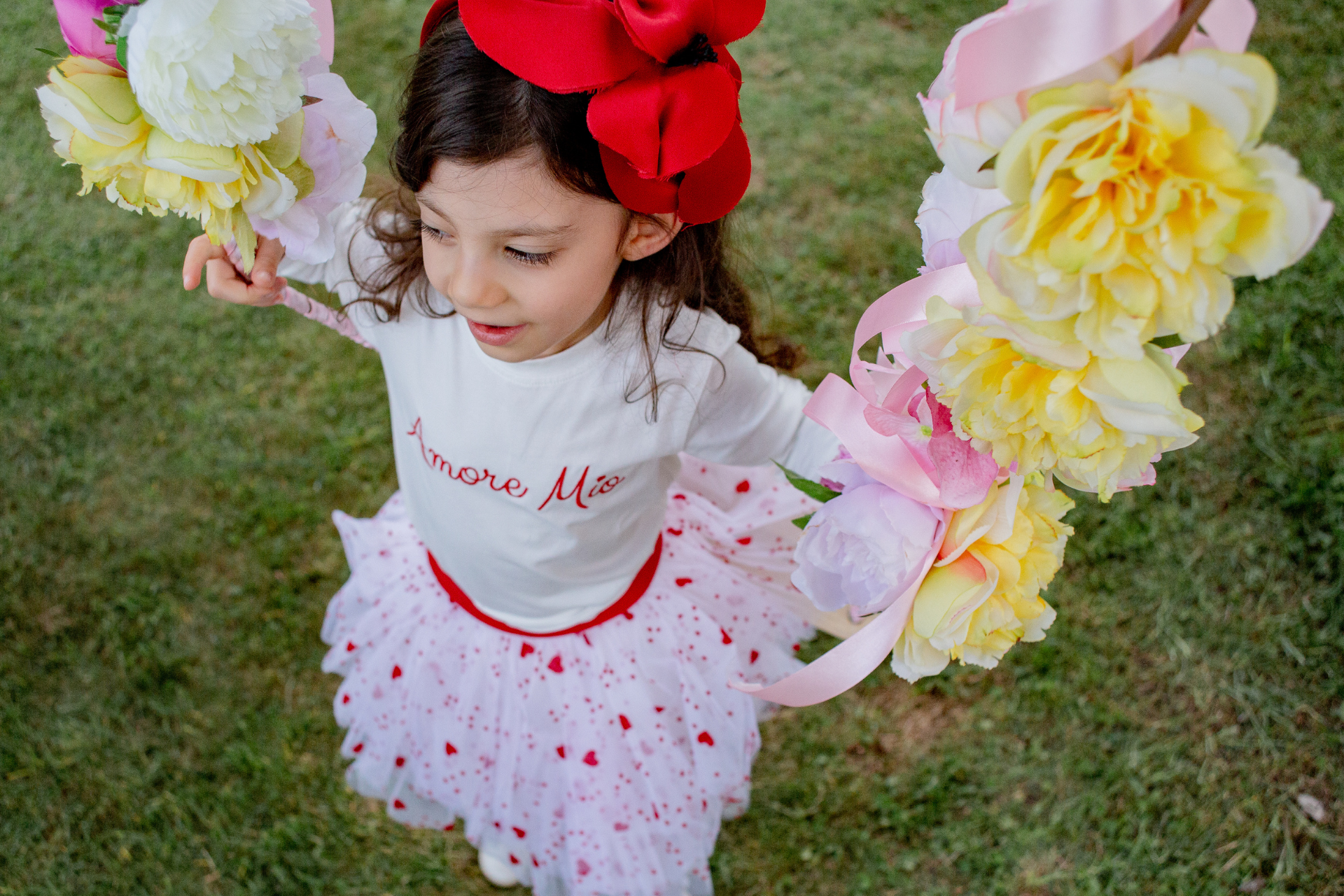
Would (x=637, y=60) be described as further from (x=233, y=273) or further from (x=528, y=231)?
(x=233, y=273)

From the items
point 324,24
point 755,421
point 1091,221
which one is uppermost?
point 1091,221

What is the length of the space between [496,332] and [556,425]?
0.61ft

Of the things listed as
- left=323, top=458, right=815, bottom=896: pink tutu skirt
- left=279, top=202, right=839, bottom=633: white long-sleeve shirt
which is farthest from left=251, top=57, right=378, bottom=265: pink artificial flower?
left=323, top=458, right=815, bottom=896: pink tutu skirt

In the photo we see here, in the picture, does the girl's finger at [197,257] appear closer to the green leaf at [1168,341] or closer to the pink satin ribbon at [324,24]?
the pink satin ribbon at [324,24]

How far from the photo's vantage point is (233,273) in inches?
49.2

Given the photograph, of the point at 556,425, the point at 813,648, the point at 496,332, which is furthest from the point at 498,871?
the point at 496,332

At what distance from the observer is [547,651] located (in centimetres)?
162

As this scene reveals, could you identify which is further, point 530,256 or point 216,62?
point 530,256

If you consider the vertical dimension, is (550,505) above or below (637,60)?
below

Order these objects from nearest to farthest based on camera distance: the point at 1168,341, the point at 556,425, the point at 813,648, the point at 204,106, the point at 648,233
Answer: the point at 1168,341
the point at 204,106
the point at 648,233
the point at 556,425
the point at 813,648

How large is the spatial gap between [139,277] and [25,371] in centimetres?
38

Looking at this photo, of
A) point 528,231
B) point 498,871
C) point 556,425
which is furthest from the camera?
point 498,871

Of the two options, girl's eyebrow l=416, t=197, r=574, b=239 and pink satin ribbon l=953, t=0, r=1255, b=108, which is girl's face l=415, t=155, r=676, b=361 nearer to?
girl's eyebrow l=416, t=197, r=574, b=239

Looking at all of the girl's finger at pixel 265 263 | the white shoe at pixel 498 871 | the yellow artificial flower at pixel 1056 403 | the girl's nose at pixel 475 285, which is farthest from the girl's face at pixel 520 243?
the white shoe at pixel 498 871
